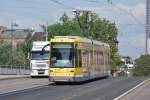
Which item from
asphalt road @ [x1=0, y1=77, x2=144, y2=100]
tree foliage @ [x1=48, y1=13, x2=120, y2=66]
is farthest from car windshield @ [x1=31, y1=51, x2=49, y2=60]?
tree foliage @ [x1=48, y1=13, x2=120, y2=66]

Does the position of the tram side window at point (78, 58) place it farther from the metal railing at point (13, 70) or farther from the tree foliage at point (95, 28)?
the tree foliage at point (95, 28)

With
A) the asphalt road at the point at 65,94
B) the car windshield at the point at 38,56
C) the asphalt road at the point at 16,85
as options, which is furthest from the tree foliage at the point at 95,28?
the asphalt road at the point at 65,94

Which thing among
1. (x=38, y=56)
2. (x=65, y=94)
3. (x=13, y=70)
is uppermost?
(x=38, y=56)

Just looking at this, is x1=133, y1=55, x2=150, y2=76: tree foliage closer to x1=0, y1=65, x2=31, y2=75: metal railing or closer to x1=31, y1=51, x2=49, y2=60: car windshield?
x1=0, y1=65, x2=31, y2=75: metal railing

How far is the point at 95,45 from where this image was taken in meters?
48.6

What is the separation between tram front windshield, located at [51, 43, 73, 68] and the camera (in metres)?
39.8

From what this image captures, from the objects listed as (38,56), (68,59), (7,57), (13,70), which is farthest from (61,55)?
(7,57)

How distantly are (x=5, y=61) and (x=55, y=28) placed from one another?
39.5 meters

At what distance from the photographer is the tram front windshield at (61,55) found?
3984 cm

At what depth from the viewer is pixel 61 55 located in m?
40.0

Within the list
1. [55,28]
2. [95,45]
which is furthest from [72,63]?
[55,28]

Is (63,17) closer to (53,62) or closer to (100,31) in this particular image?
(100,31)

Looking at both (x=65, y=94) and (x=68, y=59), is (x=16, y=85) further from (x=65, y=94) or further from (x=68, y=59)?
(x=65, y=94)

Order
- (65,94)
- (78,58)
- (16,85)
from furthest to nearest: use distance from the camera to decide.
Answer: (78,58) → (16,85) → (65,94)
